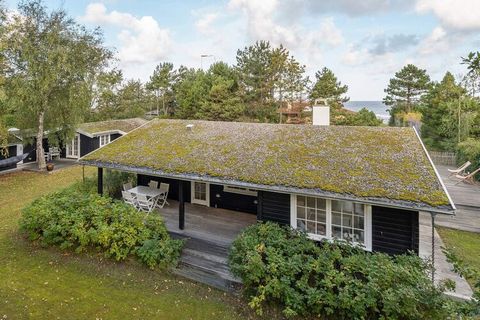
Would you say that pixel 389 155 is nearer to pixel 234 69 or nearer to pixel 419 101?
pixel 234 69

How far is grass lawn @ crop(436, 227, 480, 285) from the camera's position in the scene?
808cm

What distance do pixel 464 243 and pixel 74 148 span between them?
85.5ft

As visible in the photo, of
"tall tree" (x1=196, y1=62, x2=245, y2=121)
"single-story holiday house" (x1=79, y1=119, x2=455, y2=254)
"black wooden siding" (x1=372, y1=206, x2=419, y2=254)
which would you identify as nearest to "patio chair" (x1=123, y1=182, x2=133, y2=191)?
"single-story holiday house" (x1=79, y1=119, x2=455, y2=254)

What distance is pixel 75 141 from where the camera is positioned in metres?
24.1

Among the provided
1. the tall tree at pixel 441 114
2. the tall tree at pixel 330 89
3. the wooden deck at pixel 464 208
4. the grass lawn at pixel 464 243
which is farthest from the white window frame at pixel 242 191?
the tall tree at pixel 330 89

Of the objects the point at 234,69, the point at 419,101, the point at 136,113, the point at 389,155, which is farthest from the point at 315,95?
the point at 389,155

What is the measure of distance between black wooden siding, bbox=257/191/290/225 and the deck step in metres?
1.52

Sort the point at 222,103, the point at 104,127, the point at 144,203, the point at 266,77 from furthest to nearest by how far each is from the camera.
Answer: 1. the point at 266,77
2. the point at 222,103
3. the point at 104,127
4. the point at 144,203

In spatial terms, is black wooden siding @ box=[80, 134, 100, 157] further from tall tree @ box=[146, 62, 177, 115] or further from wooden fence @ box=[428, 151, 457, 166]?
wooden fence @ box=[428, 151, 457, 166]

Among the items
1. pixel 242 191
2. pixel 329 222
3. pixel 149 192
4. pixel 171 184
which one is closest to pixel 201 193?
pixel 171 184

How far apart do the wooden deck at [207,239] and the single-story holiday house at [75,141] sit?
1537cm

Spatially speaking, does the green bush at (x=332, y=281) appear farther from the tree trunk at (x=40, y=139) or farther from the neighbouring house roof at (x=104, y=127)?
the neighbouring house roof at (x=104, y=127)

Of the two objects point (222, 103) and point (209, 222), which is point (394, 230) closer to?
point (209, 222)

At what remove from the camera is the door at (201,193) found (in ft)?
37.6
